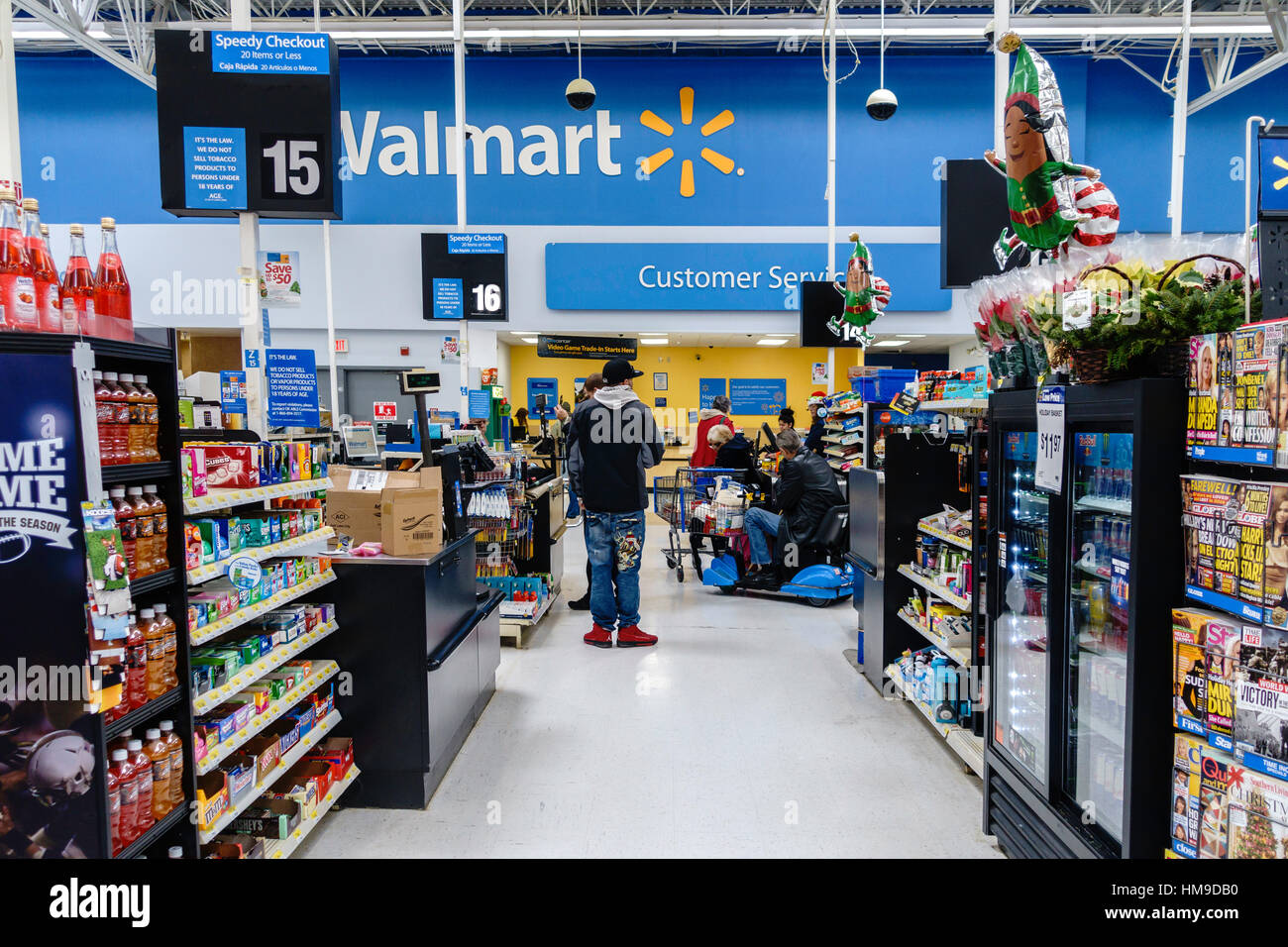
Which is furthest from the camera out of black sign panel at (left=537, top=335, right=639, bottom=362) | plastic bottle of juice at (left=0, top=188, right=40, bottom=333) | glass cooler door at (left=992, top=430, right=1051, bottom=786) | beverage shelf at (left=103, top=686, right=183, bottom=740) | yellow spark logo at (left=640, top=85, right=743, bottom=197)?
yellow spark logo at (left=640, top=85, right=743, bottom=197)

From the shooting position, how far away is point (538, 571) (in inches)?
246

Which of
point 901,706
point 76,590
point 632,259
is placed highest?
point 632,259

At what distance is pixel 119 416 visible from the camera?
187 centimetres

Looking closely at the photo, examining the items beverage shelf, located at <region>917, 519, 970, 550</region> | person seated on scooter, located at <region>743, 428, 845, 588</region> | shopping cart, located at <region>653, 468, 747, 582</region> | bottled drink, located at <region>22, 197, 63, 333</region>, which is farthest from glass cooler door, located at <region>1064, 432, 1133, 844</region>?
shopping cart, located at <region>653, 468, 747, 582</region>

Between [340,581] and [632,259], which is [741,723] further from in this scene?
[632,259]

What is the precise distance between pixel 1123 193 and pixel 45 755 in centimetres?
1403

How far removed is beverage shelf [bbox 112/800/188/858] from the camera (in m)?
1.82

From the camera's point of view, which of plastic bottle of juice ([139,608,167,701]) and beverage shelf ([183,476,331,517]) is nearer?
plastic bottle of juice ([139,608,167,701])

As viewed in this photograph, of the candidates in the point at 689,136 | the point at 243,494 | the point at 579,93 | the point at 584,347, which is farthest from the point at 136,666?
the point at 689,136

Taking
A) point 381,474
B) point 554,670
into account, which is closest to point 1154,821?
point 381,474

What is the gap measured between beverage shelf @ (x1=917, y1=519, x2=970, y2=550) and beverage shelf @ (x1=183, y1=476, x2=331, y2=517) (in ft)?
9.79

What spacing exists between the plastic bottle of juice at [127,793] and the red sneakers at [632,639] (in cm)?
383

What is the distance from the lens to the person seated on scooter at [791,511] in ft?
22.1

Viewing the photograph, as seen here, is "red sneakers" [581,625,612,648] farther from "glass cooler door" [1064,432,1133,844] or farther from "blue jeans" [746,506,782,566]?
"glass cooler door" [1064,432,1133,844]
